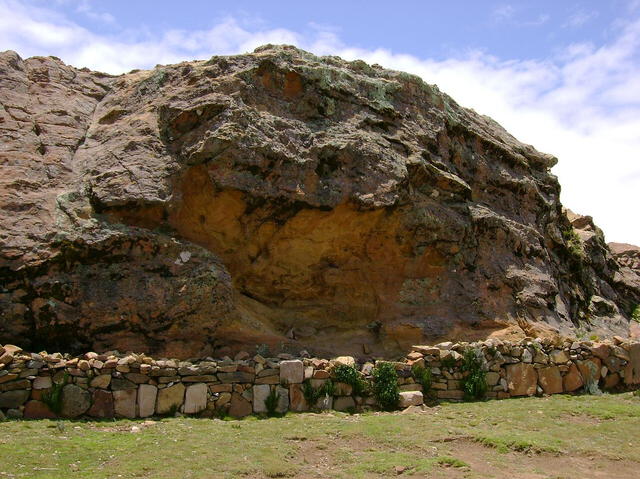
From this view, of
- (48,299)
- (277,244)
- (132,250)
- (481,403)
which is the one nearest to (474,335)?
(481,403)

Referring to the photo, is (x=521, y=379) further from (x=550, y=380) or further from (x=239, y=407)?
(x=239, y=407)

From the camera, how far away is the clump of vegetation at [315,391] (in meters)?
11.6

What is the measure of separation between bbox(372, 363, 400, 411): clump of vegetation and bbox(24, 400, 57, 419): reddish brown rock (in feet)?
18.3

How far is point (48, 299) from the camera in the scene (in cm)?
1145

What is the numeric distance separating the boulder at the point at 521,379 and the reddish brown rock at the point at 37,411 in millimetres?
8543

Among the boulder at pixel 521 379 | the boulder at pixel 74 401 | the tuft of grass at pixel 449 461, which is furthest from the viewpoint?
the boulder at pixel 521 379

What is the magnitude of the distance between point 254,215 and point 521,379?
6.43 metres

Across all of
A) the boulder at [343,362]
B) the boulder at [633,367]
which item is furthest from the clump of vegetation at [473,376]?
the boulder at [633,367]

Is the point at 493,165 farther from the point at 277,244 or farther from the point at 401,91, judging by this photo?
the point at 277,244

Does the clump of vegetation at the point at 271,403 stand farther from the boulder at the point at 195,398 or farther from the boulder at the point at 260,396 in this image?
the boulder at the point at 195,398

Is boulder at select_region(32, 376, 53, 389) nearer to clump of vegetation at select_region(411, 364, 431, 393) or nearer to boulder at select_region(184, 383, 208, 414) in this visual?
boulder at select_region(184, 383, 208, 414)

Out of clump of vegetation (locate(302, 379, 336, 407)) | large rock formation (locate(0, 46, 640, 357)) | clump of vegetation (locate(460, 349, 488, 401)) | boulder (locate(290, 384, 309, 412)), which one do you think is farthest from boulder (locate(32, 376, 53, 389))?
clump of vegetation (locate(460, 349, 488, 401))

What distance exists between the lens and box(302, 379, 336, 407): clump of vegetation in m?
11.6

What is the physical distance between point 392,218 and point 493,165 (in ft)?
14.4
